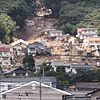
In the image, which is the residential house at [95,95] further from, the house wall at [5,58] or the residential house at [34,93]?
the house wall at [5,58]

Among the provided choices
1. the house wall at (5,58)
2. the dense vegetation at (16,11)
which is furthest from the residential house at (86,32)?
the house wall at (5,58)

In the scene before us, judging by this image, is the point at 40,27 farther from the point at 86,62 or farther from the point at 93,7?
the point at 86,62

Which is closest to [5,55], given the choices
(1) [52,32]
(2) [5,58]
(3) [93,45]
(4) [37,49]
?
(2) [5,58]

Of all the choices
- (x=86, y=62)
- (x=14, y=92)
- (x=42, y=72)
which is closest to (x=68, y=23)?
(x=86, y=62)

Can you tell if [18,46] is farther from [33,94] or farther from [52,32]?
[33,94]

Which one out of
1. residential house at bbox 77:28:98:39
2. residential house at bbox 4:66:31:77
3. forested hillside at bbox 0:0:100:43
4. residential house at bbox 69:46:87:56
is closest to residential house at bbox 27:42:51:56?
residential house at bbox 69:46:87:56
